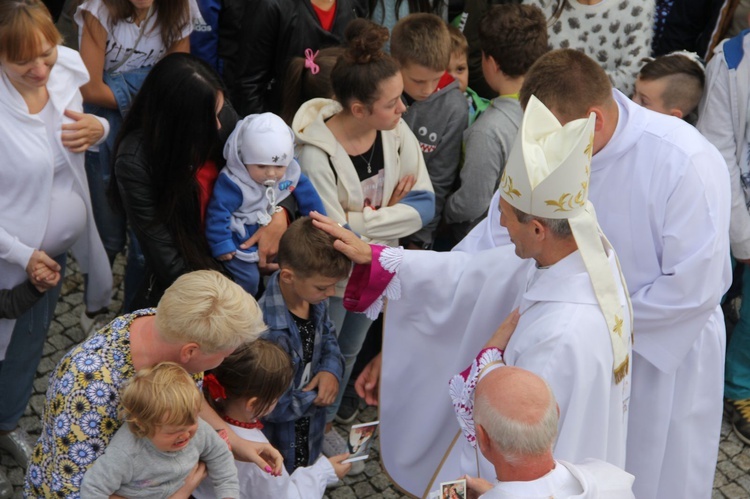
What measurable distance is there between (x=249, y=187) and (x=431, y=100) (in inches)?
54.0

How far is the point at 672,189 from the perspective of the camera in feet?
13.2

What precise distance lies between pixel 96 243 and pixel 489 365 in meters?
2.31

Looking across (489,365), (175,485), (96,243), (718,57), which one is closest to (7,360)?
(96,243)

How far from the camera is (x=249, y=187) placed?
4223 mm

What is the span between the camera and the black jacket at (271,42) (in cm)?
519

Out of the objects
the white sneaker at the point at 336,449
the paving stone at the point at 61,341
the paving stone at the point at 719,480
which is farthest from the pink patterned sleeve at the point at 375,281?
the paving stone at the point at 719,480

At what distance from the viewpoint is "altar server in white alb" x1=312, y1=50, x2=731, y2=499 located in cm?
399

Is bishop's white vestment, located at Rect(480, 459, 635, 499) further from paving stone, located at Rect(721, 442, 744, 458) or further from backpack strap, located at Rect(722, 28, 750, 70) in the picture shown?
backpack strap, located at Rect(722, 28, 750, 70)

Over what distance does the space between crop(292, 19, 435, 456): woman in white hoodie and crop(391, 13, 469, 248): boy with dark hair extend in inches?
11.4

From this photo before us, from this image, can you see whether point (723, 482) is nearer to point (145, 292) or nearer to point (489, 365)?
point (489, 365)

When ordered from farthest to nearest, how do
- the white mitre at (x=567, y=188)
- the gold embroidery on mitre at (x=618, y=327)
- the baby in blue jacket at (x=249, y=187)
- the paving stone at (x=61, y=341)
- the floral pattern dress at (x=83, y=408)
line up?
the paving stone at (x=61, y=341), the baby in blue jacket at (x=249, y=187), the gold embroidery on mitre at (x=618, y=327), the white mitre at (x=567, y=188), the floral pattern dress at (x=83, y=408)

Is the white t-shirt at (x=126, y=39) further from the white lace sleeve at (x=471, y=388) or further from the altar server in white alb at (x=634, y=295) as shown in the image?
the white lace sleeve at (x=471, y=388)

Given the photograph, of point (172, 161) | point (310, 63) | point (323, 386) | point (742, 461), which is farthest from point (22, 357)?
point (742, 461)

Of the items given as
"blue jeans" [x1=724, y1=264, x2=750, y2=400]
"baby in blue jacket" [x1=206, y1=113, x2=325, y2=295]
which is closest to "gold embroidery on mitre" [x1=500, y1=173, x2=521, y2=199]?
"baby in blue jacket" [x1=206, y1=113, x2=325, y2=295]
